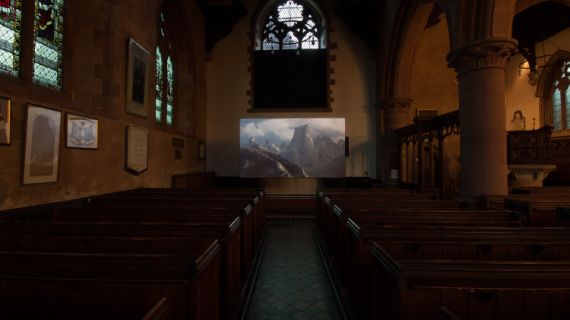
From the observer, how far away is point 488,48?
12.8ft

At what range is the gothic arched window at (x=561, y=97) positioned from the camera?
925 cm

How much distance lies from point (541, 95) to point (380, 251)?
39.9 feet

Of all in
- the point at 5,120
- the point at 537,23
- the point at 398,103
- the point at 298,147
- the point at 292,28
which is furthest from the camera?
the point at 292,28

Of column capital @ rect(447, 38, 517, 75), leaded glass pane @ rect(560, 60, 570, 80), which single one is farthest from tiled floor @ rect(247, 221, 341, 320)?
leaded glass pane @ rect(560, 60, 570, 80)

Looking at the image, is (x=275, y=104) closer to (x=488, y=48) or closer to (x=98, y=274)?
(x=488, y=48)

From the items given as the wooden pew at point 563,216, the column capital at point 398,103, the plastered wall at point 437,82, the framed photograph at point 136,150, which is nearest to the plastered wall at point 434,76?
the plastered wall at point 437,82

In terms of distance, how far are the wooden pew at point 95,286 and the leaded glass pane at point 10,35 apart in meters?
2.98

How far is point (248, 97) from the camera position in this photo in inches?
380

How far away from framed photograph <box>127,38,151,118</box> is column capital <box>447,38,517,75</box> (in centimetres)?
533

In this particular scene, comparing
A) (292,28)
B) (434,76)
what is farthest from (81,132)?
(434,76)

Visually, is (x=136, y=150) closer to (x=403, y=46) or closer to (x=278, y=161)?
(x=278, y=161)

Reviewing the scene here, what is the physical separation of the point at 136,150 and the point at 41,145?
1.80 meters

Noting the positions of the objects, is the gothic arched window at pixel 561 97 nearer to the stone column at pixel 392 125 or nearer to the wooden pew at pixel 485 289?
the stone column at pixel 392 125

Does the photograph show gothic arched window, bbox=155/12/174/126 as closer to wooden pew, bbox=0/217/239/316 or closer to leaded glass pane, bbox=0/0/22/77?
leaded glass pane, bbox=0/0/22/77
